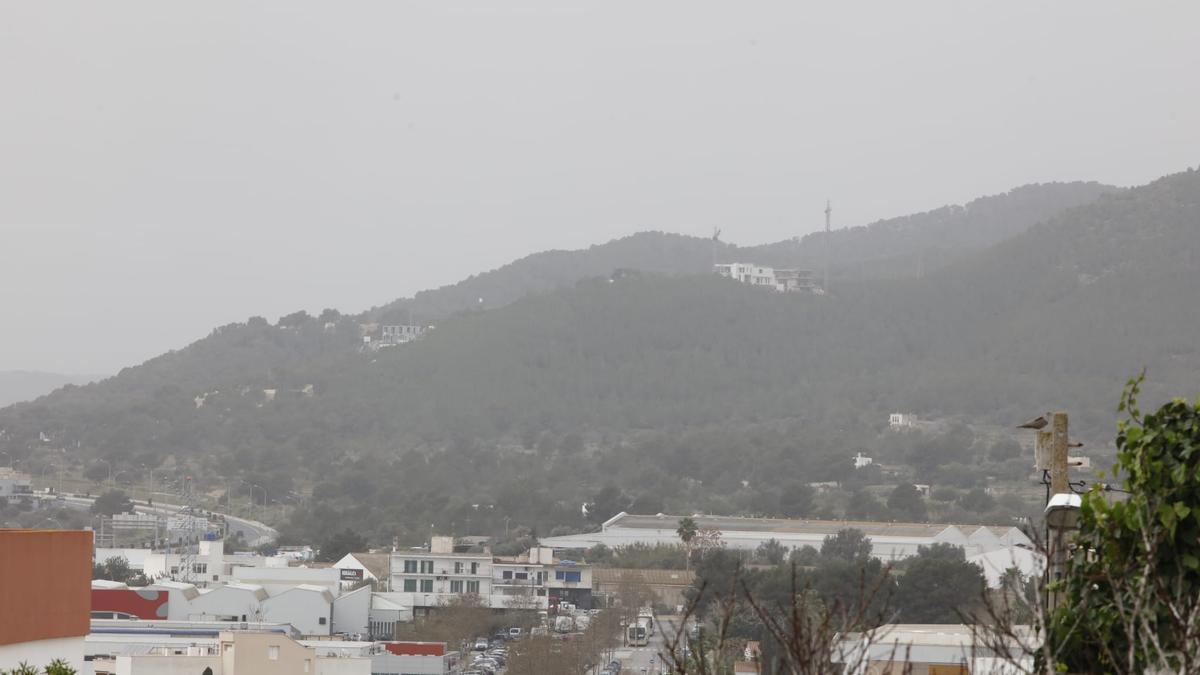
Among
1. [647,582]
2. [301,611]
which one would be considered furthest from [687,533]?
[301,611]

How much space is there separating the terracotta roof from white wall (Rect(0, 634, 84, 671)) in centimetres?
5909

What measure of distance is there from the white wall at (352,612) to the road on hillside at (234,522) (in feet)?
157

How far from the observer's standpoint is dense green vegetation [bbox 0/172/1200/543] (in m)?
133

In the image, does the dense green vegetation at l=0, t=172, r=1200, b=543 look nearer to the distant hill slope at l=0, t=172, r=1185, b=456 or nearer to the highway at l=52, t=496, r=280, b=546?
the distant hill slope at l=0, t=172, r=1185, b=456

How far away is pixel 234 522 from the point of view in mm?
120562

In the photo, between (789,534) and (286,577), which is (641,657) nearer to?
(286,577)

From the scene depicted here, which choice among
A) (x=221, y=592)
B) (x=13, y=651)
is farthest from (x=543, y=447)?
(x=13, y=651)

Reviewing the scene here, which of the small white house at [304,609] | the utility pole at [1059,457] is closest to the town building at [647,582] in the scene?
the small white house at [304,609]

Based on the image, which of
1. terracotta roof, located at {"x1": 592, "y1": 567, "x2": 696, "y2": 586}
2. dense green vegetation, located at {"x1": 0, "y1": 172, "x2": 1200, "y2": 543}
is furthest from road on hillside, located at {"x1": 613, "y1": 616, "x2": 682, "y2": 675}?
dense green vegetation, located at {"x1": 0, "y1": 172, "x2": 1200, "y2": 543}

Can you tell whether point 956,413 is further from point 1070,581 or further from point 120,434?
point 1070,581

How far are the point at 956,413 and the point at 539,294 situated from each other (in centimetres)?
5035

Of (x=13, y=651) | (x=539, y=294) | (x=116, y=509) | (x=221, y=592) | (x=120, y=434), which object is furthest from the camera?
(x=539, y=294)

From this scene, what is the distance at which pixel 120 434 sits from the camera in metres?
151

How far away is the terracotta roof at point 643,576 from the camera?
74.3 m
